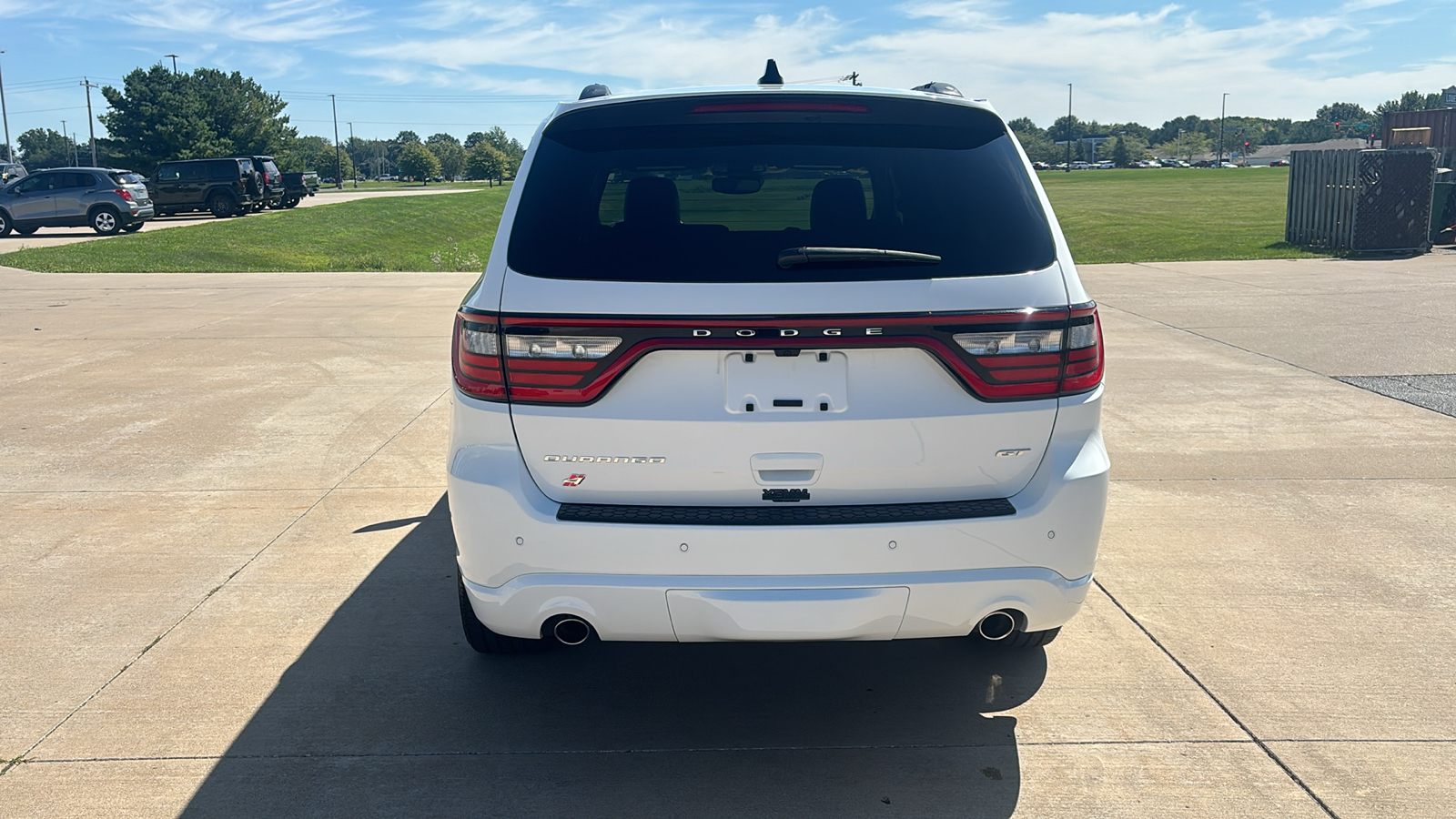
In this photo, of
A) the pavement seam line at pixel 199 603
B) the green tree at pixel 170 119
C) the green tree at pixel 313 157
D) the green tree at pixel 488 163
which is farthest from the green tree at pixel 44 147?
the pavement seam line at pixel 199 603

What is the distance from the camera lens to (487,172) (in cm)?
12862

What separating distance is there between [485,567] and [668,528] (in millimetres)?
583

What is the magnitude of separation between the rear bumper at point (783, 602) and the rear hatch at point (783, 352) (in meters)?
0.22

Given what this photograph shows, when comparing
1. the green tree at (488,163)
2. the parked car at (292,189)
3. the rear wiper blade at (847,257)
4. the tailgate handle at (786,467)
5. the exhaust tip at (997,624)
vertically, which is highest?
the green tree at (488,163)

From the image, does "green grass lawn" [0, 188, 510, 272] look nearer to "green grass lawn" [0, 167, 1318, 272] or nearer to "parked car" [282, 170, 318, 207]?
"green grass lawn" [0, 167, 1318, 272]

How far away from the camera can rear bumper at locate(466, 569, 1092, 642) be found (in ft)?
10.3

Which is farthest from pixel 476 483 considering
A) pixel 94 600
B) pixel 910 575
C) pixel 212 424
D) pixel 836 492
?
pixel 212 424

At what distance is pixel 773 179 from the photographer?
3.63 metres

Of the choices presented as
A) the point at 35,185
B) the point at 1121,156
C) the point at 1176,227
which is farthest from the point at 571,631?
the point at 1121,156

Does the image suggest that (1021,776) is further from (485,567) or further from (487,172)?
(487,172)

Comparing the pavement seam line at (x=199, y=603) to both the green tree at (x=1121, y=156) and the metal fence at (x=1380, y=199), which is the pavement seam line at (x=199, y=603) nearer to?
the metal fence at (x=1380, y=199)

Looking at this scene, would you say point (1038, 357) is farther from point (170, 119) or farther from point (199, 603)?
point (170, 119)

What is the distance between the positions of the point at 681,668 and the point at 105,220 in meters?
34.8

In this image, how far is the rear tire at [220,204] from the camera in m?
40.1
